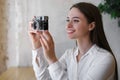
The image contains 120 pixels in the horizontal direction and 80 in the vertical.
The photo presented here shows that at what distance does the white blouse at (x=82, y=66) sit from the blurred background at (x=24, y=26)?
1.58 feet

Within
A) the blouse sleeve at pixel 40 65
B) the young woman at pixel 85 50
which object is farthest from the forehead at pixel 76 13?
the blouse sleeve at pixel 40 65

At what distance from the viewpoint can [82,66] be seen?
3.41 feet

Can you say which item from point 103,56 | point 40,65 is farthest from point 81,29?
point 40,65

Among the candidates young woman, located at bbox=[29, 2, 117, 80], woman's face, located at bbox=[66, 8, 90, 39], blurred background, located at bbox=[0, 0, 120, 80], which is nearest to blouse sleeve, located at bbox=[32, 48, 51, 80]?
young woman, located at bbox=[29, 2, 117, 80]

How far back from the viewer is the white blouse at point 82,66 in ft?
3.12

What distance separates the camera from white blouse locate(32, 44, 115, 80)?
950mm

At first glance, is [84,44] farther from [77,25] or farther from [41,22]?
[41,22]

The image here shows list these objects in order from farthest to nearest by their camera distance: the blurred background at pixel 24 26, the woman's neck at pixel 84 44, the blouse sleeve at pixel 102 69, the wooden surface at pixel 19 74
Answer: the blurred background at pixel 24 26 < the wooden surface at pixel 19 74 < the woman's neck at pixel 84 44 < the blouse sleeve at pixel 102 69

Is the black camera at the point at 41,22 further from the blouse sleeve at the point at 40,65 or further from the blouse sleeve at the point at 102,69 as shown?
the blouse sleeve at the point at 102,69

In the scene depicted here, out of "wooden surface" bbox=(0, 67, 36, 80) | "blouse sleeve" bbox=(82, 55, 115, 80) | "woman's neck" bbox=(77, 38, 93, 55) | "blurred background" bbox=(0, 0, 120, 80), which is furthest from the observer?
"blurred background" bbox=(0, 0, 120, 80)

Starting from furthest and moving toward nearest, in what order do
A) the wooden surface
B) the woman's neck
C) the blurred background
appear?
the blurred background < the wooden surface < the woman's neck

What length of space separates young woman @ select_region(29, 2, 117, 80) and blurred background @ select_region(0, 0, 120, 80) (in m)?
0.50

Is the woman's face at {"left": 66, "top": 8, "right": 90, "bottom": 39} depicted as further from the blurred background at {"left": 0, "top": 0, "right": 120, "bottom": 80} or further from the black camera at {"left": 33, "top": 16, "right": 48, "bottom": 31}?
the blurred background at {"left": 0, "top": 0, "right": 120, "bottom": 80}

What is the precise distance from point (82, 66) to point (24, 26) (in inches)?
26.9
